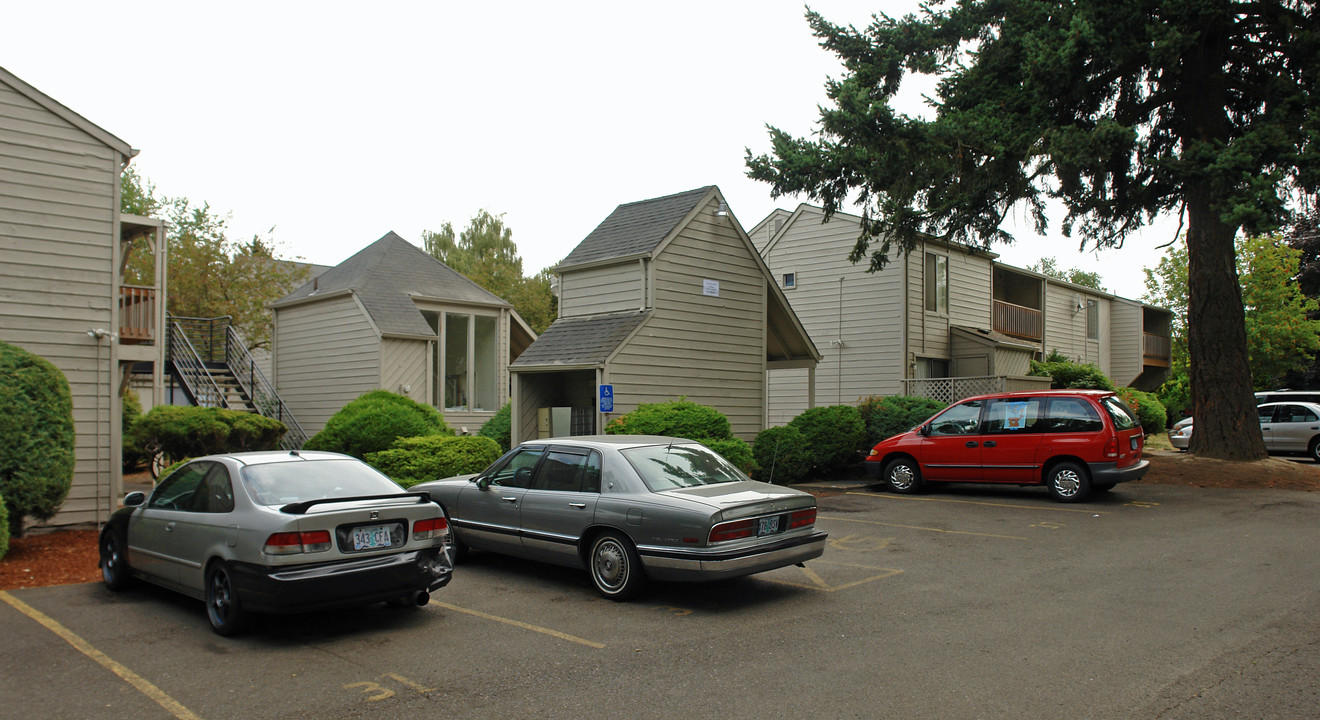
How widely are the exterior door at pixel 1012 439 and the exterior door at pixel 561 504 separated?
8.64 m

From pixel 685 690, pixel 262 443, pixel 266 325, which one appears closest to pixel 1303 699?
pixel 685 690

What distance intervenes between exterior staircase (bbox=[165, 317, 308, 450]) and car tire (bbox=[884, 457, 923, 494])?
13.8 meters

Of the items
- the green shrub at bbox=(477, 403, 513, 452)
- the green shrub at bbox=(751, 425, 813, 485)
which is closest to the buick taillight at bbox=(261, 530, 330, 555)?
the green shrub at bbox=(751, 425, 813, 485)

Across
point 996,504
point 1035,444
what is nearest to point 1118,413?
point 1035,444

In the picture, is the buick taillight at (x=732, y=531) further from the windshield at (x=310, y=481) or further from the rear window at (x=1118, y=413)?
the rear window at (x=1118, y=413)

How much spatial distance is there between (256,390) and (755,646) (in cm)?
2002

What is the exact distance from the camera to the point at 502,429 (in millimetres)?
19562

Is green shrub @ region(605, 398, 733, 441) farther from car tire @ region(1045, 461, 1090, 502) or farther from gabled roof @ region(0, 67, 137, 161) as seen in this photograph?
gabled roof @ region(0, 67, 137, 161)

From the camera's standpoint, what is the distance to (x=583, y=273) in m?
18.3

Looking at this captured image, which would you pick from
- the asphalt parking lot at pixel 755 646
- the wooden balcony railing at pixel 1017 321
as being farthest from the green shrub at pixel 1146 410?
the asphalt parking lot at pixel 755 646

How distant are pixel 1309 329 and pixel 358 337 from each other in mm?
32723

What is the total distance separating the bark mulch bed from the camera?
8.82 m

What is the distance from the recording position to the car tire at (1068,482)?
43.9ft

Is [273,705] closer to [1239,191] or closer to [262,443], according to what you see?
[262,443]
